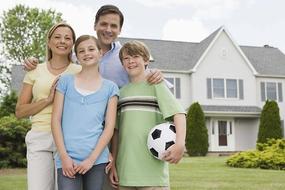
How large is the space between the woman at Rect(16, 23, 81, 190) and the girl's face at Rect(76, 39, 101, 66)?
264mm

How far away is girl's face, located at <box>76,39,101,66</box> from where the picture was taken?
148 inches

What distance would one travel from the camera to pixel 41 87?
3.93 meters

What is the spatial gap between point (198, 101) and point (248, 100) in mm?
3480

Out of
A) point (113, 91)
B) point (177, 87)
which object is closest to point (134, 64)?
point (113, 91)

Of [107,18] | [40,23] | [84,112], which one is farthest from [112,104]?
[40,23]

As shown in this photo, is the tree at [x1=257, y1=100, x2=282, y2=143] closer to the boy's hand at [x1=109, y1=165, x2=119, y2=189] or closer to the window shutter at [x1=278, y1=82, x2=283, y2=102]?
the window shutter at [x1=278, y1=82, x2=283, y2=102]

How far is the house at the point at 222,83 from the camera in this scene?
27.7 meters

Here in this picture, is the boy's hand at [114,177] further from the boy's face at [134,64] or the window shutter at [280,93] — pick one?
the window shutter at [280,93]

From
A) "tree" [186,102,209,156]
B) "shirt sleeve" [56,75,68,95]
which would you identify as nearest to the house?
"tree" [186,102,209,156]

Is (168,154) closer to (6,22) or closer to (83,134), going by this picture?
(83,134)

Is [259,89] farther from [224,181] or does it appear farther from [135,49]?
[135,49]

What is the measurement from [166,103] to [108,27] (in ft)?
3.31

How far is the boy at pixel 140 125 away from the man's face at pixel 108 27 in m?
0.39

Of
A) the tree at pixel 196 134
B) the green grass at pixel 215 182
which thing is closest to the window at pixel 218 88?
the tree at pixel 196 134
